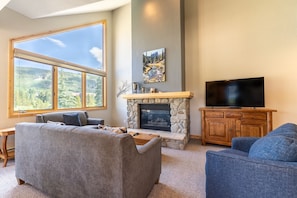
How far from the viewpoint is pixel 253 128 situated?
138 inches

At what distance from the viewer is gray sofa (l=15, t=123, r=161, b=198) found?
145 cm

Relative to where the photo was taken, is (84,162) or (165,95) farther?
(165,95)

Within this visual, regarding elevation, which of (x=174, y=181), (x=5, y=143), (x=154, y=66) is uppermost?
(x=154, y=66)

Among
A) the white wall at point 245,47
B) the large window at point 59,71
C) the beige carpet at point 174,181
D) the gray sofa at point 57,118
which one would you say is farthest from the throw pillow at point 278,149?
the large window at point 59,71

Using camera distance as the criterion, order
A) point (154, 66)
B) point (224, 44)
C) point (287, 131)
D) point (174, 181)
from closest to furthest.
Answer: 1. point (287, 131)
2. point (174, 181)
3. point (224, 44)
4. point (154, 66)

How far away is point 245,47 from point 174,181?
3.71 meters

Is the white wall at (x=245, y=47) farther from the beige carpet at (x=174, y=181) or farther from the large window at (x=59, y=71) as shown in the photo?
the large window at (x=59, y=71)

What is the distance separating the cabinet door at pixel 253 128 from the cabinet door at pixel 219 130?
20 cm

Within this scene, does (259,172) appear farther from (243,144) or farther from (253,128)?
(253,128)

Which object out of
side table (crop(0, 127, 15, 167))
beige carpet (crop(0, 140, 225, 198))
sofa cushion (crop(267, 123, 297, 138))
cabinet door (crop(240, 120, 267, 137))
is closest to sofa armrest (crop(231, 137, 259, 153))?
sofa cushion (crop(267, 123, 297, 138))

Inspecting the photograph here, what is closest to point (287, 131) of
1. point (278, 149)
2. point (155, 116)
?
point (278, 149)

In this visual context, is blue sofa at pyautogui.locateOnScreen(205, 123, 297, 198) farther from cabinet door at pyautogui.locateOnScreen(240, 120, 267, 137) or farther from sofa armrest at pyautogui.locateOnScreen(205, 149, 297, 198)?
cabinet door at pyautogui.locateOnScreen(240, 120, 267, 137)

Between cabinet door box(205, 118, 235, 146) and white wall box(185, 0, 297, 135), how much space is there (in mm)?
736

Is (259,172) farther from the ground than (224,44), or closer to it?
closer to it
